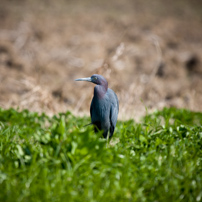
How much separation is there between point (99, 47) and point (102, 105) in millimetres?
6747

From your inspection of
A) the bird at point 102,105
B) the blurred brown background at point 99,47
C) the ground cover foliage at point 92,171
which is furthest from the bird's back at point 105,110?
the blurred brown background at point 99,47

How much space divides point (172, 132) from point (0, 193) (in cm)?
169

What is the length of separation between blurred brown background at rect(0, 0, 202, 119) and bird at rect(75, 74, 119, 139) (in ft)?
8.59

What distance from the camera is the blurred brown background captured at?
6879 mm

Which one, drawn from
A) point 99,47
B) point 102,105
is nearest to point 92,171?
point 102,105

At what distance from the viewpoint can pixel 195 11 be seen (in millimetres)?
11242

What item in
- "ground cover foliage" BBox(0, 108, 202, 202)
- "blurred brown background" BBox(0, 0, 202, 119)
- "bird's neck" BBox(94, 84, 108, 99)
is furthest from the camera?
"blurred brown background" BBox(0, 0, 202, 119)

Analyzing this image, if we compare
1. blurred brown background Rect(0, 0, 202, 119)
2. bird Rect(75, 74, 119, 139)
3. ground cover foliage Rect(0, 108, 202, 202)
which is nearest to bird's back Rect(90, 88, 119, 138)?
bird Rect(75, 74, 119, 139)

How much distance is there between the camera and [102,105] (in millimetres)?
2555

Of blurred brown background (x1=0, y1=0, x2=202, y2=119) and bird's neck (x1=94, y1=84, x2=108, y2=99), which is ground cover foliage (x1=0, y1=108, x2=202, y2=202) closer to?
bird's neck (x1=94, y1=84, x2=108, y2=99)

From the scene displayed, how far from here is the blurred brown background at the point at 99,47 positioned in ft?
22.6

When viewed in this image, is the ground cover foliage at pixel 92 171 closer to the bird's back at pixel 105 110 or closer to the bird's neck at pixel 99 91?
the bird's back at pixel 105 110

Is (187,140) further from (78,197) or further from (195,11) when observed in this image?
(195,11)

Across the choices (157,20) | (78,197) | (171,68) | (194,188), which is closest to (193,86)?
(171,68)
